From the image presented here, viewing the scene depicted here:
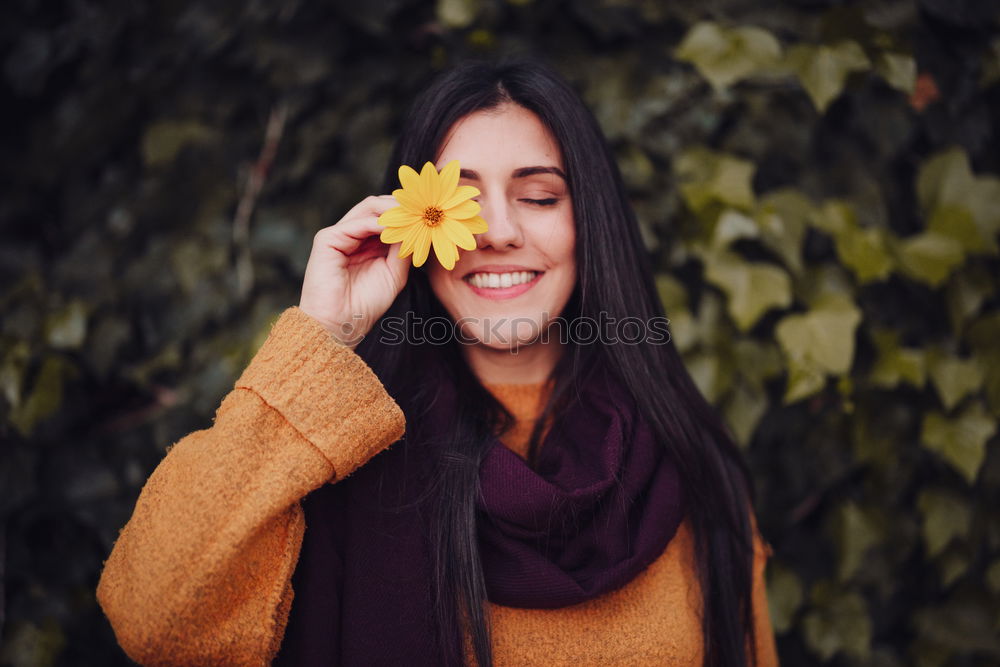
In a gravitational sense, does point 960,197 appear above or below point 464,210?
below

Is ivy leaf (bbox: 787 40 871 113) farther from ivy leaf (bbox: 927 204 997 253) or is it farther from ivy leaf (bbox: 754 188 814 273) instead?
ivy leaf (bbox: 927 204 997 253)

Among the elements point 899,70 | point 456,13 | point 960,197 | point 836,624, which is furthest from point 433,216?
point 836,624

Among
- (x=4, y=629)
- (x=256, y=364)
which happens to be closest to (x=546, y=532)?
(x=256, y=364)

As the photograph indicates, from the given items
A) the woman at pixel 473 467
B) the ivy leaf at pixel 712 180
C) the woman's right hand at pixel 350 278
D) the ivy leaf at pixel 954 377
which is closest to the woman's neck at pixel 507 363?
the woman at pixel 473 467

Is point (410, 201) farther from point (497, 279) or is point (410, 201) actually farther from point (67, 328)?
point (67, 328)

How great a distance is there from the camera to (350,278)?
1.07 metres

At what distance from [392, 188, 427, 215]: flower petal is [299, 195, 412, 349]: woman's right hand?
0.06 meters

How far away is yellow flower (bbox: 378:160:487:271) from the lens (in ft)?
3.21

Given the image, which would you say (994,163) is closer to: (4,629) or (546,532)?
(546,532)

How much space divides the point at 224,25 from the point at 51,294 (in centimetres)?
76

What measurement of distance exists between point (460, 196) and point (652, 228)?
0.79 meters

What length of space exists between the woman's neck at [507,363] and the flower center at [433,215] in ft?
0.97

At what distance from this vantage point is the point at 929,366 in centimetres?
160

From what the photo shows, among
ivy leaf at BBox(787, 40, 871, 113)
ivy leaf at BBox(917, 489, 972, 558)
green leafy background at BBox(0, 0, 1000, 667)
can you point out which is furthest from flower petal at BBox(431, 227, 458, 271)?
ivy leaf at BBox(917, 489, 972, 558)
